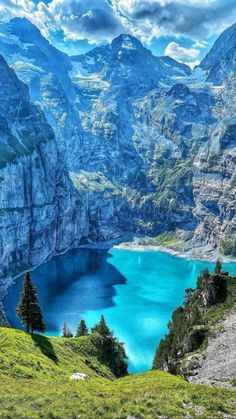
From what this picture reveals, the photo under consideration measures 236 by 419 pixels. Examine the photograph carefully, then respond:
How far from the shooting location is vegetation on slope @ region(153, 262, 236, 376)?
68.9m

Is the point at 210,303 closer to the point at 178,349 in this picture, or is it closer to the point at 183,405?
the point at 178,349

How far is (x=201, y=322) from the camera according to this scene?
74562 mm

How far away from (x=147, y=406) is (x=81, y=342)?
163 ft

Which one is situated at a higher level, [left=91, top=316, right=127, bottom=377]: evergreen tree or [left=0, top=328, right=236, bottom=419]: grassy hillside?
[left=0, top=328, right=236, bottom=419]: grassy hillside

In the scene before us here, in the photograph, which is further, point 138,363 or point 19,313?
point 138,363

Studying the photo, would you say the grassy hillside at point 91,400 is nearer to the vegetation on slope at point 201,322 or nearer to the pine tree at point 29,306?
the pine tree at point 29,306

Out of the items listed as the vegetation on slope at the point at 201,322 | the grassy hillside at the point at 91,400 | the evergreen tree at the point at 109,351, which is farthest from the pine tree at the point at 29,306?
the grassy hillside at the point at 91,400

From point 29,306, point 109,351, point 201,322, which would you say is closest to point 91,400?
point 29,306

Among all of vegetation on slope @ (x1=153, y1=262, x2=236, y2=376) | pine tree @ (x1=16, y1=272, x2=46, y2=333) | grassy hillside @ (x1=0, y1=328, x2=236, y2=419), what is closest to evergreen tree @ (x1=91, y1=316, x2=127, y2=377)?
vegetation on slope @ (x1=153, y1=262, x2=236, y2=376)

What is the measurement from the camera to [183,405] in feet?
103

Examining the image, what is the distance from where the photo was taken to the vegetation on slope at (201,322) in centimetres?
6888

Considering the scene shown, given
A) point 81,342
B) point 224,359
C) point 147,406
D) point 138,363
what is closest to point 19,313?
point 81,342

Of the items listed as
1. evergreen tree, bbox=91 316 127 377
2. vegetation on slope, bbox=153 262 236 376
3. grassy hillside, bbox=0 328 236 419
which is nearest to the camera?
grassy hillside, bbox=0 328 236 419

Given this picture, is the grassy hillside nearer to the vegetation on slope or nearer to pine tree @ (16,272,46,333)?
pine tree @ (16,272,46,333)
